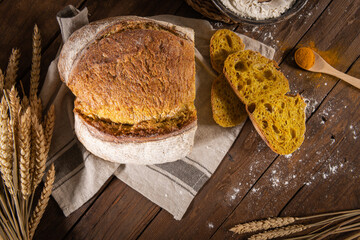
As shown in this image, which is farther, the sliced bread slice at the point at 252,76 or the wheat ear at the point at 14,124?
the sliced bread slice at the point at 252,76

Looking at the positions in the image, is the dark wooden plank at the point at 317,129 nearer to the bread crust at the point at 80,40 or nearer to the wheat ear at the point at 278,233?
the wheat ear at the point at 278,233

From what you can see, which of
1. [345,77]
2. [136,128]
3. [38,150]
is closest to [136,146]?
[136,128]

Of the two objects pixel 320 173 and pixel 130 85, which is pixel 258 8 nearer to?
pixel 130 85

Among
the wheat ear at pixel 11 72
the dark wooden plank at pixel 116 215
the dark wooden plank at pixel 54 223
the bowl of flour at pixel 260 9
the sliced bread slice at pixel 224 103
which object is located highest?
the bowl of flour at pixel 260 9

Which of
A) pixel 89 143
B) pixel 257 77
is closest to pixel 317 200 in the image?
pixel 257 77

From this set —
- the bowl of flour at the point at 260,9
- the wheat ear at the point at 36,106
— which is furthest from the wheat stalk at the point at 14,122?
the bowl of flour at the point at 260,9

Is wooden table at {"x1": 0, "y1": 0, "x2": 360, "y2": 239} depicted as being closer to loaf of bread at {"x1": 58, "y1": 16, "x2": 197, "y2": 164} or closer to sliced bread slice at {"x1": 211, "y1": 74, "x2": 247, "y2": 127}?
sliced bread slice at {"x1": 211, "y1": 74, "x2": 247, "y2": 127}

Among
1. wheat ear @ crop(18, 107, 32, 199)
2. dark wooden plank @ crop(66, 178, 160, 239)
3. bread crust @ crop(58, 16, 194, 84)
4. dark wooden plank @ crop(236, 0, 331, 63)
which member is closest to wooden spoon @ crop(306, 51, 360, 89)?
dark wooden plank @ crop(236, 0, 331, 63)
